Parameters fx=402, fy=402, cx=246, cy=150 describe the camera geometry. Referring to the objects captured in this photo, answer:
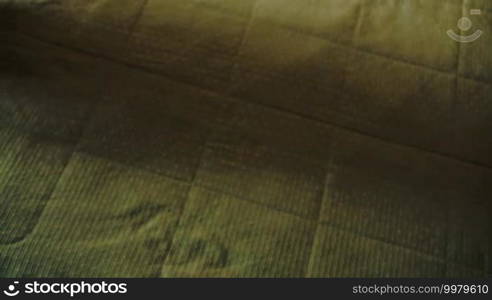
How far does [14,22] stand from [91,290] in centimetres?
52

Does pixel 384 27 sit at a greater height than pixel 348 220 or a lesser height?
greater

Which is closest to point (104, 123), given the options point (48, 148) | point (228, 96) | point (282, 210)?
point (48, 148)

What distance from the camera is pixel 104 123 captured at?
0.69 meters

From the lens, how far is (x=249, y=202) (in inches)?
25.6

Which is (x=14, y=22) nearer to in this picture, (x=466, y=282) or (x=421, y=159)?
Answer: (x=421, y=159)

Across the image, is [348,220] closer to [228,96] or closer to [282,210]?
[282,210]

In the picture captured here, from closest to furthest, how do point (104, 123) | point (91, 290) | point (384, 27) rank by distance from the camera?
point (91, 290), point (104, 123), point (384, 27)

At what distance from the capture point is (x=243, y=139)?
69 cm

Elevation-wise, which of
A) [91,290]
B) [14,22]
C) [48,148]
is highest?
[14,22]

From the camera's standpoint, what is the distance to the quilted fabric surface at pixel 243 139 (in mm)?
620

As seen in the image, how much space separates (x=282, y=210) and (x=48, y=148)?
396 mm

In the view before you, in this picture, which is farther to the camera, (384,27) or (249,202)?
(384,27)

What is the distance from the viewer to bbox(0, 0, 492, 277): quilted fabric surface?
0.62 metres

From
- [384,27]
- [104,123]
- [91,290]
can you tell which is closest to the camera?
[91,290]
